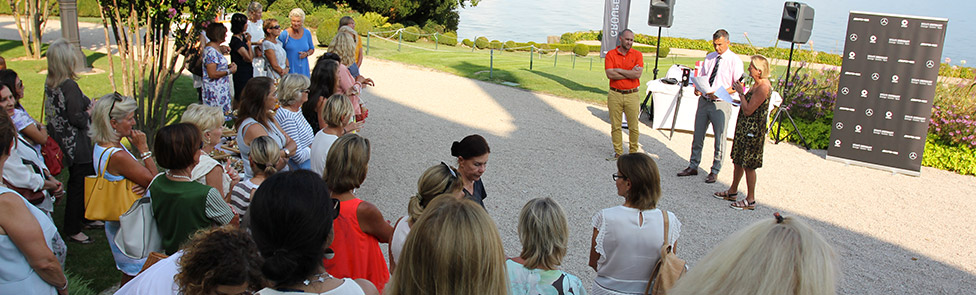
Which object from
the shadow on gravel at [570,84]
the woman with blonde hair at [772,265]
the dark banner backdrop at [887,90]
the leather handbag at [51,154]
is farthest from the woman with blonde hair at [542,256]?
the shadow on gravel at [570,84]

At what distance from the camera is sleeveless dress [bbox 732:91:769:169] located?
21.7 ft

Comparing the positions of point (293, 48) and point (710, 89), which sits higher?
point (293, 48)

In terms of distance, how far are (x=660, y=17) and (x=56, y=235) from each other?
10548 mm

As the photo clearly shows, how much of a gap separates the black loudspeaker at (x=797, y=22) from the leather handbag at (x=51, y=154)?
31.9 feet

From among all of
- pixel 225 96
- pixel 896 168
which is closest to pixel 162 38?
pixel 225 96

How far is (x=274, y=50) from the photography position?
8.73m

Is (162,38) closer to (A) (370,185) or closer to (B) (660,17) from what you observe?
(A) (370,185)

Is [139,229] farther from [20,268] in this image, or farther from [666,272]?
[666,272]

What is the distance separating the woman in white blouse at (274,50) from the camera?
28.3ft

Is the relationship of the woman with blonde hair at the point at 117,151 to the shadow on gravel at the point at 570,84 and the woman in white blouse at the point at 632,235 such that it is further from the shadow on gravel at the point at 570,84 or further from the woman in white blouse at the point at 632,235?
the shadow on gravel at the point at 570,84

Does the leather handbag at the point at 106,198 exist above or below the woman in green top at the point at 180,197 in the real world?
below

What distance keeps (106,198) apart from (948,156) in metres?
10.2

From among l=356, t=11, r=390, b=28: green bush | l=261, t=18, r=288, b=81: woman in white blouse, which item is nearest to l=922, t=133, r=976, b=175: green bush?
l=261, t=18, r=288, b=81: woman in white blouse

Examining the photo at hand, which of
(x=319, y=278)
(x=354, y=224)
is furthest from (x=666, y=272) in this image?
(x=319, y=278)
